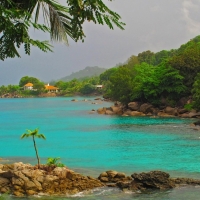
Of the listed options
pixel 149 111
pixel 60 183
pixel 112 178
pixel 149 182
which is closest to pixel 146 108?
pixel 149 111

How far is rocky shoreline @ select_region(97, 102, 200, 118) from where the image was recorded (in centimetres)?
5371

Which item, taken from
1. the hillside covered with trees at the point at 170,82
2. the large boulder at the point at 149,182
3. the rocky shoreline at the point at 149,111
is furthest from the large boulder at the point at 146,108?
the large boulder at the point at 149,182

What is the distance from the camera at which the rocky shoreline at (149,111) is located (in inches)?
2115

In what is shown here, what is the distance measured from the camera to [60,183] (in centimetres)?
1792

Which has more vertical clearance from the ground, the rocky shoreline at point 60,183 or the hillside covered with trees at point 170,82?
the hillside covered with trees at point 170,82

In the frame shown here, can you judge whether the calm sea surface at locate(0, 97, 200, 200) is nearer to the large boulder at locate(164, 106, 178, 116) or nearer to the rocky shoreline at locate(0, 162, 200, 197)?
the rocky shoreline at locate(0, 162, 200, 197)

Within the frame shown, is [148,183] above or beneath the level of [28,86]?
beneath

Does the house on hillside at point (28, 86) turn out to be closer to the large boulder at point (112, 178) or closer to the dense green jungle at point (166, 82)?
the dense green jungle at point (166, 82)

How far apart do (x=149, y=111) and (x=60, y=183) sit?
4193 centimetres

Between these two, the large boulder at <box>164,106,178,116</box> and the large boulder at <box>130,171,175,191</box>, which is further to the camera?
the large boulder at <box>164,106,178,116</box>

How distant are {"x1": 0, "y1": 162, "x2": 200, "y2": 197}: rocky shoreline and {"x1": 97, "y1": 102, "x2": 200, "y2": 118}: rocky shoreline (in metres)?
35.3

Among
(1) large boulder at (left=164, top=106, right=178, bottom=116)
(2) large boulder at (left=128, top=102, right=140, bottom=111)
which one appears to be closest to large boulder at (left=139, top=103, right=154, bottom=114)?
(2) large boulder at (left=128, top=102, right=140, bottom=111)

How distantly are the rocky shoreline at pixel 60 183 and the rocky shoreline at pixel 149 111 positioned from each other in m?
35.3

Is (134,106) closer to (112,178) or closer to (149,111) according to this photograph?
(149,111)
